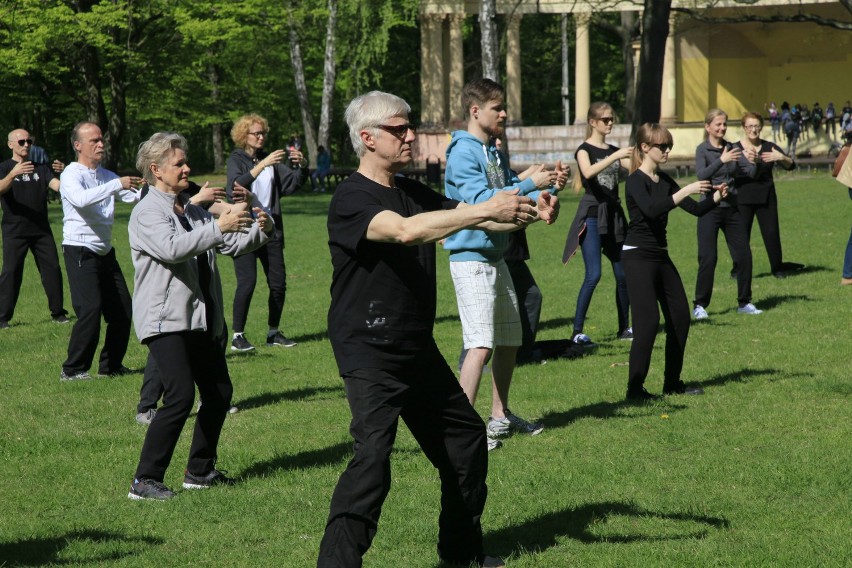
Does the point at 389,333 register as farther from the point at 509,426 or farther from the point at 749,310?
the point at 749,310

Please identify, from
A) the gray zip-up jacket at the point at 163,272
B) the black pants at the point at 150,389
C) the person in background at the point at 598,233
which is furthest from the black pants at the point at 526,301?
the gray zip-up jacket at the point at 163,272

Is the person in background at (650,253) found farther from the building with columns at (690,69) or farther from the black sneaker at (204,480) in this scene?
the building with columns at (690,69)

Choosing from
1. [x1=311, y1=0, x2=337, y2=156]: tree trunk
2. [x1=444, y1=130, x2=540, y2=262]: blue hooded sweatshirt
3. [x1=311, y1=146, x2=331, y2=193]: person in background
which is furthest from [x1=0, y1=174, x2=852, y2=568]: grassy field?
[x1=311, y1=0, x2=337, y2=156]: tree trunk

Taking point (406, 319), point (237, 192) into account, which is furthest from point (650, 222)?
point (406, 319)

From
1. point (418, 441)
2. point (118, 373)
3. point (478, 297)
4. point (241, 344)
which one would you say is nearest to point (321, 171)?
point (241, 344)

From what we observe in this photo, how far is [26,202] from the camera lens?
13.5 meters

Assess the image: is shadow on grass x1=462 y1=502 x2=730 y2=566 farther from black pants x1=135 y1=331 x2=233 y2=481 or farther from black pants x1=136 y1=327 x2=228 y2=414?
black pants x1=136 y1=327 x2=228 y2=414

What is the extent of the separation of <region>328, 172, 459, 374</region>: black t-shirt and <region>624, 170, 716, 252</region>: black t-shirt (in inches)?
153

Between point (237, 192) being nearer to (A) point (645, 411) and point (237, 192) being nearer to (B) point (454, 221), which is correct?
(B) point (454, 221)

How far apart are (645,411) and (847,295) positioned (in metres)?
6.26

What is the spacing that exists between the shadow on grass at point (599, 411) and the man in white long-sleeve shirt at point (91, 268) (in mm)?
3942

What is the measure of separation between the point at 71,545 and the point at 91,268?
4.80m

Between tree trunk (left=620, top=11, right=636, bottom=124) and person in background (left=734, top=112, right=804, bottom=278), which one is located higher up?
tree trunk (left=620, top=11, right=636, bottom=124)

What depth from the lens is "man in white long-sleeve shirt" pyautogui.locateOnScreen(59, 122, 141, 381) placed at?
389 inches
